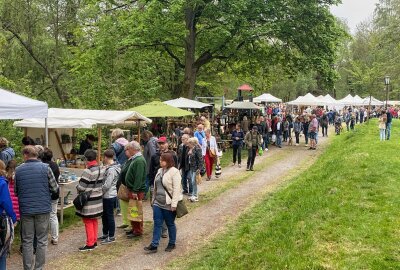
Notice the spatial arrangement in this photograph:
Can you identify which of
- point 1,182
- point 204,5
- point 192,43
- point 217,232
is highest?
point 204,5

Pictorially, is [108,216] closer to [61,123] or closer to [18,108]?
A: [18,108]

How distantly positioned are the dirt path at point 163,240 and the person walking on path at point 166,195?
1.37 feet

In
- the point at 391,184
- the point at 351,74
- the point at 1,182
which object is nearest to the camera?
the point at 1,182

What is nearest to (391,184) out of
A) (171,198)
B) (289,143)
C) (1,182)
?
(171,198)

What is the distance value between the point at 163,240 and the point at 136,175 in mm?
1278

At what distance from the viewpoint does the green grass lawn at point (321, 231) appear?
18.7ft

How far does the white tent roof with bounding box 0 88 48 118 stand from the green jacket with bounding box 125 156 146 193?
2169 millimetres

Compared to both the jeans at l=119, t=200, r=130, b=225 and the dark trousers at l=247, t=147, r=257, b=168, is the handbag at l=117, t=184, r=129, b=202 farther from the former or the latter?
the dark trousers at l=247, t=147, r=257, b=168

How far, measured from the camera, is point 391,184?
31.0 ft

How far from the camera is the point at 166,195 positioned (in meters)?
6.80

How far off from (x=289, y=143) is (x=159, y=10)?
9.69 meters

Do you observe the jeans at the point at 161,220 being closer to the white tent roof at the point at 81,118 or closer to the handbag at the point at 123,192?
the handbag at the point at 123,192

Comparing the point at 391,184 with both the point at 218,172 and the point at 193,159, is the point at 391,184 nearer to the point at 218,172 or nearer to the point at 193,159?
the point at 193,159

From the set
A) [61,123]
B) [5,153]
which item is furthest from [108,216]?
[61,123]
